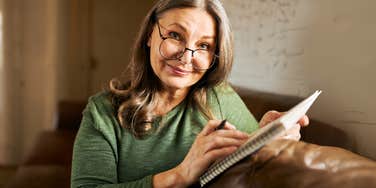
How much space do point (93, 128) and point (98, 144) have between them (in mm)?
44

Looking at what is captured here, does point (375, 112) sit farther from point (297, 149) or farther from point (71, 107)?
point (71, 107)

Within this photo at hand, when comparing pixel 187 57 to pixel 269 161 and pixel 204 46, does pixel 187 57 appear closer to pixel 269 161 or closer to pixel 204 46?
pixel 204 46

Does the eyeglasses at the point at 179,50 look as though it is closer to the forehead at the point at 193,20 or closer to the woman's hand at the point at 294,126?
the forehead at the point at 193,20

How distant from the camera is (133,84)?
1.01m

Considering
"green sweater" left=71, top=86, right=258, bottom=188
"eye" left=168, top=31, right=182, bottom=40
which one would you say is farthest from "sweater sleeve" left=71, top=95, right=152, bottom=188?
"eye" left=168, top=31, right=182, bottom=40

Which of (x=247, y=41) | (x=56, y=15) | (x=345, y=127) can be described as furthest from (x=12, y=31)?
(x=345, y=127)

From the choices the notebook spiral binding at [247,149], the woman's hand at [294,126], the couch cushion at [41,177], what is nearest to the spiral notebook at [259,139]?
the notebook spiral binding at [247,149]

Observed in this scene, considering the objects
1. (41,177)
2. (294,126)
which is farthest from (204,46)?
(41,177)

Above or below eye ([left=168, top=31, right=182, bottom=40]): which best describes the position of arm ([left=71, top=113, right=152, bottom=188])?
below

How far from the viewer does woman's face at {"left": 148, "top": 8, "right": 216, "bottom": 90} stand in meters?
0.90

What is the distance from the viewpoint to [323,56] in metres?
1.07

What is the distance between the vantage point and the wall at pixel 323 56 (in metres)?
0.93

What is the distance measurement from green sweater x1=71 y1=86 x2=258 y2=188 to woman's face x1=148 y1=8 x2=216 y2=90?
0.10 meters

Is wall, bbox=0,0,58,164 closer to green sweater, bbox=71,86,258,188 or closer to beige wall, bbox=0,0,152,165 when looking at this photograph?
beige wall, bbox=0,0,152,165
